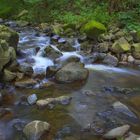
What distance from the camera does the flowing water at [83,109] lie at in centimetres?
571

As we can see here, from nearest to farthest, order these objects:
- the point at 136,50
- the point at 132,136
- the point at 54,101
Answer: the point at 132,136
the point at 54,101
the point at 136,50

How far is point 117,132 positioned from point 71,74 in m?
2.90

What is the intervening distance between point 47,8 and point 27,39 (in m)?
5.34

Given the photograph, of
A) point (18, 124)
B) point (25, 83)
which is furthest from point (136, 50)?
point (18, 124)

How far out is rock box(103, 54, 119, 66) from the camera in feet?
31.9

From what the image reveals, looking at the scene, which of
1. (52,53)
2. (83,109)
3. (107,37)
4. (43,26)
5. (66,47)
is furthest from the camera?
(43,26)

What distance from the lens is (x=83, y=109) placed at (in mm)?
6602

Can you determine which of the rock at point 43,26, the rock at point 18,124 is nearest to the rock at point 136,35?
the rock at point 43,26

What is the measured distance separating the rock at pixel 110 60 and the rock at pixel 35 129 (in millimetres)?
4511

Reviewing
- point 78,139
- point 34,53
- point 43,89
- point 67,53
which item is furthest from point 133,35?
point 78,139

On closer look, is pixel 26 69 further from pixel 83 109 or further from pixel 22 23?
pixel 22 23

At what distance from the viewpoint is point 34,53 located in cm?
1028

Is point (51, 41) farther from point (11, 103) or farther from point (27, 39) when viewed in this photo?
point (11, 103)

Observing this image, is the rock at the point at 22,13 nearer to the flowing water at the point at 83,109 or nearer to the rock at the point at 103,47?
the rock at the point at 103,47
